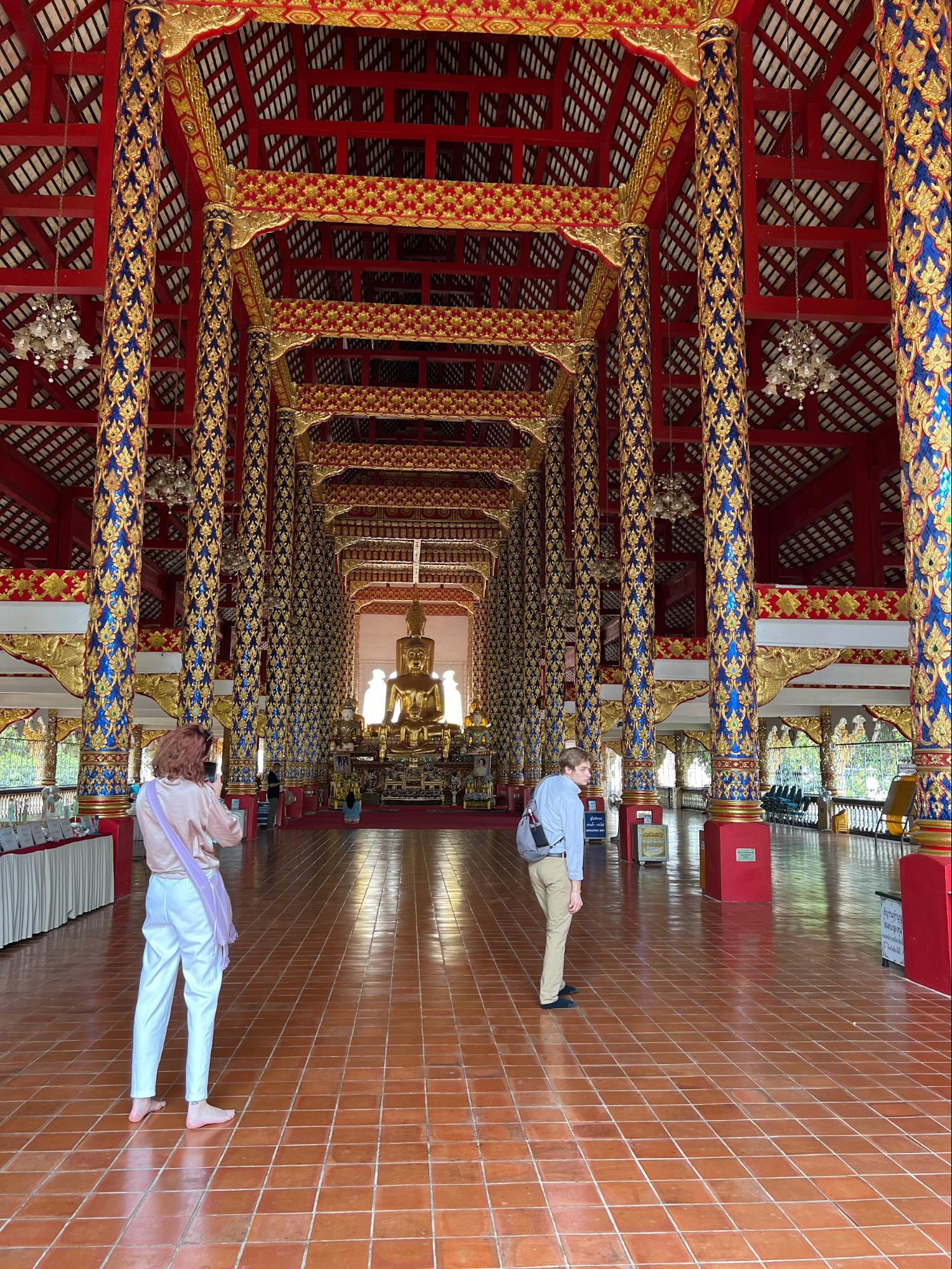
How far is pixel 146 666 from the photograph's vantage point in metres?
Answer: 13.8

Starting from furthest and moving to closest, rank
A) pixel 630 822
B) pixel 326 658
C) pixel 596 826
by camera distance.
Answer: pixel 326 658, pixel 596 826, pixel 630 822

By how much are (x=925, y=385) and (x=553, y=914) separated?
12.7 ft

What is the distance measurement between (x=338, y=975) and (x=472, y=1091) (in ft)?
6.97

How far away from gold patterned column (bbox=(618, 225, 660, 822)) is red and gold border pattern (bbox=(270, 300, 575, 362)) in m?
3.56

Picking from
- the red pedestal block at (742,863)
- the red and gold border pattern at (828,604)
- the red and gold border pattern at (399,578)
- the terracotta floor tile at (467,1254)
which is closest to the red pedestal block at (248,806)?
the red pedestal block at (742,863)

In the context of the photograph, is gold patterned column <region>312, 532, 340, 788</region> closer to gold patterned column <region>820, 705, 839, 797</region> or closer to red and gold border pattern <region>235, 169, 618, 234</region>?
gold patterned column <region>820, 705, 839, 797</region>

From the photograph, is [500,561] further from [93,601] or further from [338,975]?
[338,975]

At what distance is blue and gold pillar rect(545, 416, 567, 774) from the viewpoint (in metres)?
17.5

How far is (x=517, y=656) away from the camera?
26688mm

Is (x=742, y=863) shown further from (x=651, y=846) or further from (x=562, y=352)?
(x=562, y=352)

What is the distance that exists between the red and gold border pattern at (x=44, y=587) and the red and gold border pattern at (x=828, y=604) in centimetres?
708

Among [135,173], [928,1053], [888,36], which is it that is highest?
[135,173]

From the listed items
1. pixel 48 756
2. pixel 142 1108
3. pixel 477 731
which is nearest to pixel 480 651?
pixel 477 731

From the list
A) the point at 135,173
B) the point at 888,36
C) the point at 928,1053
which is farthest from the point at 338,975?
the point at 135,173
